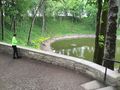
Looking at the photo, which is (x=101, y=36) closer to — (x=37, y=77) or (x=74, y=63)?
(x=74, y=63)

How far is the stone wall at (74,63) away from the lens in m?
6.20

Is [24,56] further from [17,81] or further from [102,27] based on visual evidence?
[102,27]

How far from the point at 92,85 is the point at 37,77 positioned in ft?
7.09

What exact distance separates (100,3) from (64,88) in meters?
5.49

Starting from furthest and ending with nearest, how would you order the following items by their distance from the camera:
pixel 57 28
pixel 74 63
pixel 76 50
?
pixel 57 28, pixel 76 50, pixel 74 63

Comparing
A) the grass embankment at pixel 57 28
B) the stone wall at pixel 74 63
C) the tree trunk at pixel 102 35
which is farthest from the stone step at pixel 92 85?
the grass embankment at pixel 57 28

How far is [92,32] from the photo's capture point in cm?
5253

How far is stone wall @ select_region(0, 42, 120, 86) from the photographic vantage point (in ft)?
20.3

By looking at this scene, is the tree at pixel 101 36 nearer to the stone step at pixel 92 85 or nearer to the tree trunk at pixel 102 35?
the tree trunk at pixel 102 35

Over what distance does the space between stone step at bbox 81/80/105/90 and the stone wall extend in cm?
19

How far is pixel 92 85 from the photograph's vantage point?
654cm

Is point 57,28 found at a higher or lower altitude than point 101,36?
lower

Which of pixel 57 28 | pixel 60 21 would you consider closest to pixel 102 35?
pixel 57 28

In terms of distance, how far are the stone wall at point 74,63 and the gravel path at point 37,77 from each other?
0.20 m
